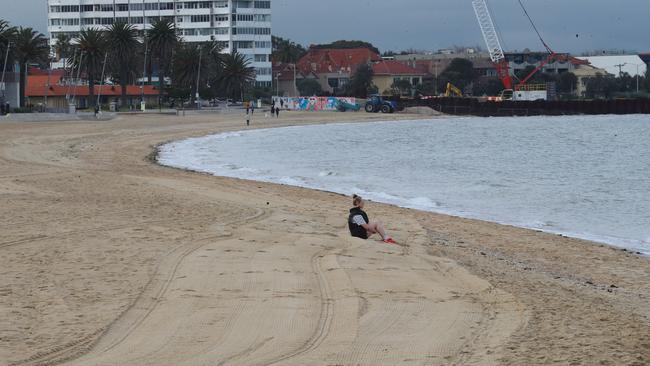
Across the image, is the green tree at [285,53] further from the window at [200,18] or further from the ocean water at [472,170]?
the ocean water at [472,170]

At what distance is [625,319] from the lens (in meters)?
10.3

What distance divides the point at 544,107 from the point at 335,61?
61.6m

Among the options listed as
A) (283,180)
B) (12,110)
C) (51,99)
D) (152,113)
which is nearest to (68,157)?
(283,180)

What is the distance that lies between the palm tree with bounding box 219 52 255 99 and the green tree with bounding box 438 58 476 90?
60.9m

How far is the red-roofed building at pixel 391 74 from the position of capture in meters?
171

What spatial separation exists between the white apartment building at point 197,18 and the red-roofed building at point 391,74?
26824 millimetres

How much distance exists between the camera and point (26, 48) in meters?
82.8

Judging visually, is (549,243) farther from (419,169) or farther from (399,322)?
(419,169)

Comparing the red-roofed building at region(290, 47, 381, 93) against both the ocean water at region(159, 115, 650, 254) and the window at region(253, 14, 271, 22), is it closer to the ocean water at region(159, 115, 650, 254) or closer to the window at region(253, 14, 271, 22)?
the window at region(253, 14, 271, 22)

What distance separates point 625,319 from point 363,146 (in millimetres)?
49163

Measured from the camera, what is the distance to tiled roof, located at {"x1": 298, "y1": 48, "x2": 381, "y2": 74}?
7042 inches

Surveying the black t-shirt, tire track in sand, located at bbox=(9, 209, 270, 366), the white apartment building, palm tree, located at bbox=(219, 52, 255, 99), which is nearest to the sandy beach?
tire track in sand, located at bbox=(9, 209, 270, 366)

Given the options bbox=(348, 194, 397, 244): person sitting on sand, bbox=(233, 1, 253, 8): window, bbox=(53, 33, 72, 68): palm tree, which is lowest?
bbox=(348, 194, 397, 244): person sitting on sand

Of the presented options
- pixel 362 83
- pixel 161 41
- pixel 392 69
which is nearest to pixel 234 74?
pixel 161 41
